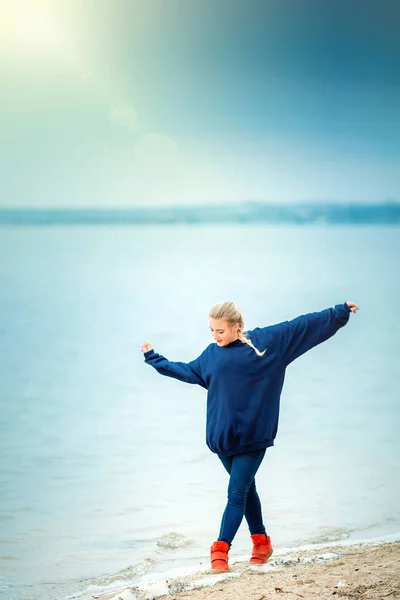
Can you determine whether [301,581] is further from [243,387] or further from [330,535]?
[330,535]

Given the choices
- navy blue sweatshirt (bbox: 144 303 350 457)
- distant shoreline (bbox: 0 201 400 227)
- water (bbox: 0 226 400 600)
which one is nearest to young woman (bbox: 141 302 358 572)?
navy blue sweatshirt (bbox: 144 303 350 457)

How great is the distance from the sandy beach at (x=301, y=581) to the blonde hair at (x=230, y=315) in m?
0.57

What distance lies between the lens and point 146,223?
11.1m

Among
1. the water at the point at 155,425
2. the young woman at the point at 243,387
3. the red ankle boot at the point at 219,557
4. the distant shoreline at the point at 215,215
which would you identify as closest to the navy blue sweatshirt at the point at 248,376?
the young woman at the point at 243,387

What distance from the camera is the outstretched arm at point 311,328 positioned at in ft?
8.79

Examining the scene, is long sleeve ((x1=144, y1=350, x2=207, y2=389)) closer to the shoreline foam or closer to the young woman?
the young woman

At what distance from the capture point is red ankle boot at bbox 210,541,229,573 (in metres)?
2.56

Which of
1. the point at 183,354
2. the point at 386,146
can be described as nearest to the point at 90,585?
the point at 183,354

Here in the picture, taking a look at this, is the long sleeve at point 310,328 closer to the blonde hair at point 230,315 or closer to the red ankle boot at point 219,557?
the blonde hair at point 230,315

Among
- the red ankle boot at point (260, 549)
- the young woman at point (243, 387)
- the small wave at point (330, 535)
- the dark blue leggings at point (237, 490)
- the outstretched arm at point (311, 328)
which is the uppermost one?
the outstretched arm at point (311, 328)

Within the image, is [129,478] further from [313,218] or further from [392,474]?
[313,218]

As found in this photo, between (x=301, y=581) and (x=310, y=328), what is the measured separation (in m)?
0.69

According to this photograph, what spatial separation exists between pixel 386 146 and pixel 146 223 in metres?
3.41

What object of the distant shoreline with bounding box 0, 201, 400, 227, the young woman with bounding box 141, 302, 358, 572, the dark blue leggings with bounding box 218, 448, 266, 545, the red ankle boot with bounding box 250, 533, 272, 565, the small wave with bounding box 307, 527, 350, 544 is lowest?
the small wave with bounding box 307, 527, 350, 544
